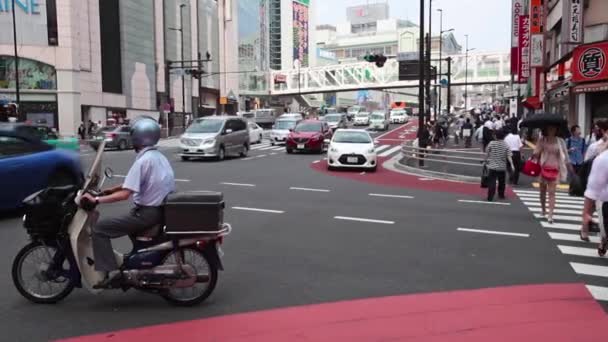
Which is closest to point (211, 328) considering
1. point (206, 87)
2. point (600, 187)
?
point (600, 187)

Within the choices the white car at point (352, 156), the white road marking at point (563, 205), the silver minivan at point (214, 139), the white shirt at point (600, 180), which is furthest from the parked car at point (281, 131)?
the white shirt at point (600, 180)

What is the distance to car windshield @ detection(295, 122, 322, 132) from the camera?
29.8m

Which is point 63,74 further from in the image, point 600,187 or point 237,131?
point 600,187

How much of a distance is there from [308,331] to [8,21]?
47.5m

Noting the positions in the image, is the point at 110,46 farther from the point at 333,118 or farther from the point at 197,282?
the point at 197,282

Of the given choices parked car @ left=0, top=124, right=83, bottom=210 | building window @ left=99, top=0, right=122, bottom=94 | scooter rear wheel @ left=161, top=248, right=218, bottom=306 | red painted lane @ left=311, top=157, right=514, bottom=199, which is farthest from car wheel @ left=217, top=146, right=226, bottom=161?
building window @ left=99, top=0, right=122, bottom=94

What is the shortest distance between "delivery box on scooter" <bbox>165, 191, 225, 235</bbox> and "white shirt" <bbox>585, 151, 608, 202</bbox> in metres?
4.77

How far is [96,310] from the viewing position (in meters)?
5.43

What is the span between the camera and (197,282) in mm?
5566

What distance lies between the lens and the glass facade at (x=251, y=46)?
9984cm

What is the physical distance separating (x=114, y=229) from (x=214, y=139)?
18.4 metres

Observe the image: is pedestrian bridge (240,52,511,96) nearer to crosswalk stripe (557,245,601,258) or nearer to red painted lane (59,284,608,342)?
crosswalk stripe (557,245,601,258)

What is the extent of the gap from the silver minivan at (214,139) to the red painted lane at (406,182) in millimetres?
4501

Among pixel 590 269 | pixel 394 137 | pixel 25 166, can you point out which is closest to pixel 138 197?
pixel 590 269
